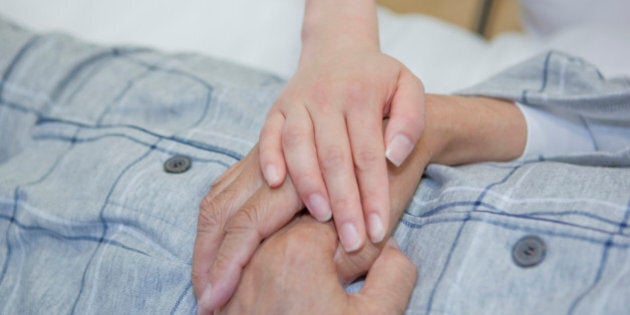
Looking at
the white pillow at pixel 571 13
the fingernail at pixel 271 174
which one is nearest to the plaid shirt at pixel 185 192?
the fingernail at pixel 271 174

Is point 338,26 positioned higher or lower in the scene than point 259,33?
higher

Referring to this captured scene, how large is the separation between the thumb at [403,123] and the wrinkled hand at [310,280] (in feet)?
0.29

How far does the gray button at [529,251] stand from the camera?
0.51 m

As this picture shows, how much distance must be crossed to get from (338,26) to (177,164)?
241mm

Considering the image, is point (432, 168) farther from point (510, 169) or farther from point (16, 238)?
point (16, 238)

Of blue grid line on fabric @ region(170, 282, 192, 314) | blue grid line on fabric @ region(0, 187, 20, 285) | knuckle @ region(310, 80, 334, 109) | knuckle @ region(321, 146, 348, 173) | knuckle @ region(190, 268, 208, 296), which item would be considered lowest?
blue grid line on fabric @ region(0, 187, 20, 285)

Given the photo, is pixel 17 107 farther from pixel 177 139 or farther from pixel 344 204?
pixel 344 204

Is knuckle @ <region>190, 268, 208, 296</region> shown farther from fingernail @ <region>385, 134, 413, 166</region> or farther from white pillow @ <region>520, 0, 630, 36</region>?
white pillow @ <region>520, 0, 630, 36</region>

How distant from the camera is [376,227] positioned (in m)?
0.54

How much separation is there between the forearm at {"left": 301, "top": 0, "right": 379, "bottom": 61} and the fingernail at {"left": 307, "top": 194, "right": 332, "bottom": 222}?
8.0 inches

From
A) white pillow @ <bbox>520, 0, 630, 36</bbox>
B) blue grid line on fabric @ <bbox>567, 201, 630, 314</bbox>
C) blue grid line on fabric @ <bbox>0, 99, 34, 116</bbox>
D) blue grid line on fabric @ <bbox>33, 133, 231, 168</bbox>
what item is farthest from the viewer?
white pillow @ <bbox>520, 0, 630, 36</bbox>

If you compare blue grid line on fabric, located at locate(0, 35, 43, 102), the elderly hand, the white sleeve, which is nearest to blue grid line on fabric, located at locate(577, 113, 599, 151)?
the white sleeve

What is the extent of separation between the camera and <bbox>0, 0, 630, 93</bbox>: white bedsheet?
0.98 m

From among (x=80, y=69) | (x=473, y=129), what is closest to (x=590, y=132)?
(x=473, y=129)
